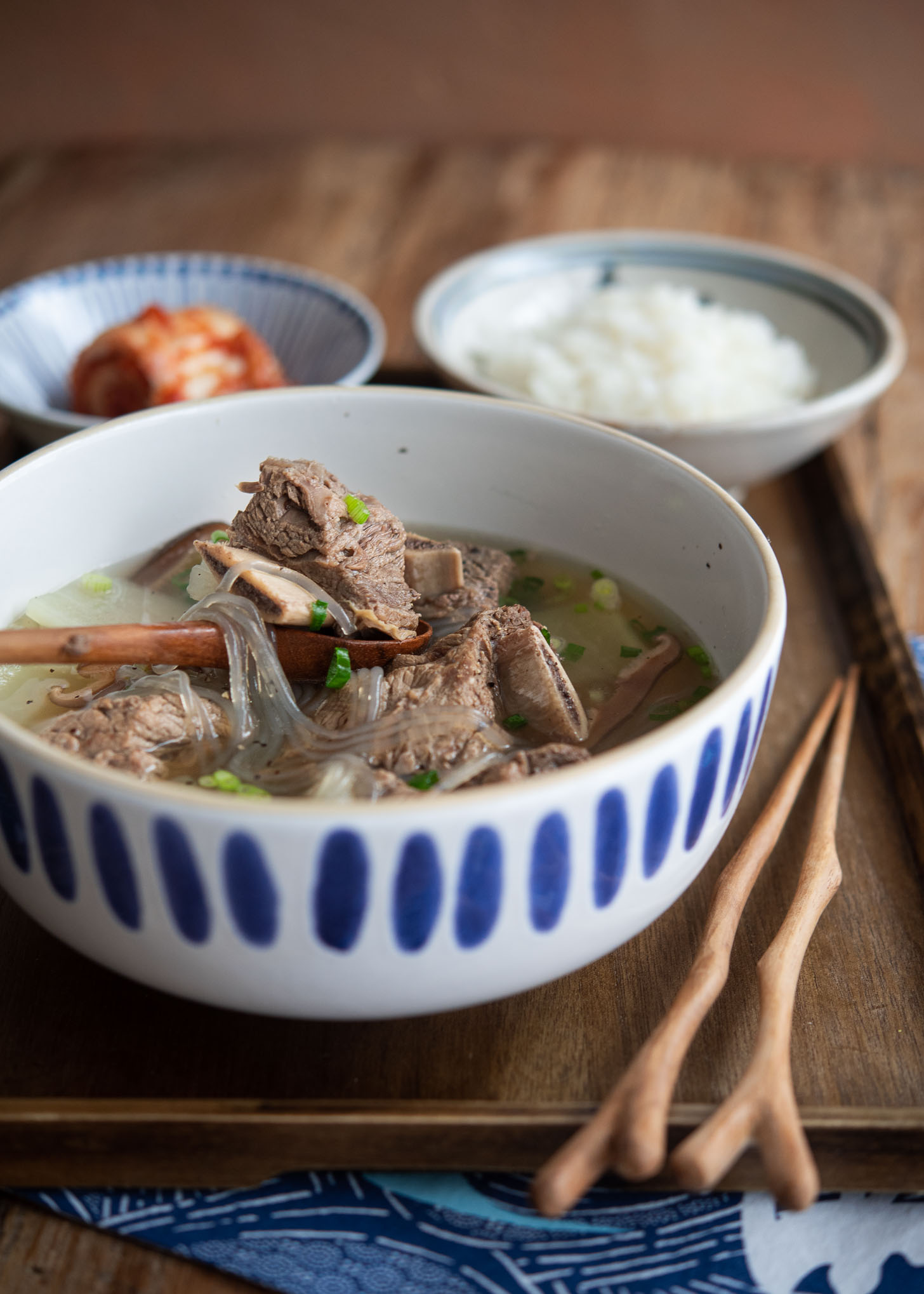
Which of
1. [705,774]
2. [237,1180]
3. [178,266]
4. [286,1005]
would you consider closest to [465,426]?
[705,774]

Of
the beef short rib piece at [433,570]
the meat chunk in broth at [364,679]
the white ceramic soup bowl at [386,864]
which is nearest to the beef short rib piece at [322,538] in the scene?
the meat chunk in broth at [364,679]

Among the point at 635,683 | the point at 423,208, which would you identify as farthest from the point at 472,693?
the point at 423,208

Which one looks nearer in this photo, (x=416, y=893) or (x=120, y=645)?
(x=416, y=893)

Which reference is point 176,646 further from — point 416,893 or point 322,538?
point 416,893

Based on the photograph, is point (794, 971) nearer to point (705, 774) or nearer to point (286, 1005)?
point (705, 774)

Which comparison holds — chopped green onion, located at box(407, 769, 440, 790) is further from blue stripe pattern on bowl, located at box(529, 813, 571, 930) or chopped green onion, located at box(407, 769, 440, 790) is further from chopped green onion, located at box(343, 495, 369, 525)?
chopped green onion, located at box(343, 495, 369, 525)

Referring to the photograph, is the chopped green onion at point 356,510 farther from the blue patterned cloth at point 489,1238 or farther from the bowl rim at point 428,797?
the blue patterned cloth at point 489,1238
